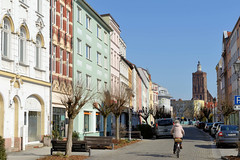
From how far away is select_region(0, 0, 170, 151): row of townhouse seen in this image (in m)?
21.3

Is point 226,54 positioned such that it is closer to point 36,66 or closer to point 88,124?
point 88,124

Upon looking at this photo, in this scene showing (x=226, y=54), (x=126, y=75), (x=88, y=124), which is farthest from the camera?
(x=226, y=54)

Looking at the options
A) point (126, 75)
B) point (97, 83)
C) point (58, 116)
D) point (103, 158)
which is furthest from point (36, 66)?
point (126, 75)

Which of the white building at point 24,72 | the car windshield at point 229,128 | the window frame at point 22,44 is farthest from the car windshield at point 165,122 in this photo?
the window frame at point 22,44

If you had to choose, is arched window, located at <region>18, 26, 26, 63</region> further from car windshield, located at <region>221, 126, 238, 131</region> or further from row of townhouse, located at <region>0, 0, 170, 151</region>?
car windshield, located at <region>221, 126, 238, 131</region>

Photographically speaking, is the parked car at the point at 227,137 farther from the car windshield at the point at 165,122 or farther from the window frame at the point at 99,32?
the window frame at the point at 99,32

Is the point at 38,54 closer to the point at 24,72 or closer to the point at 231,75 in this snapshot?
the point at 24,72

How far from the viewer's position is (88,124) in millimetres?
36438

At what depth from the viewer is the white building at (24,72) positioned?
20.9 m

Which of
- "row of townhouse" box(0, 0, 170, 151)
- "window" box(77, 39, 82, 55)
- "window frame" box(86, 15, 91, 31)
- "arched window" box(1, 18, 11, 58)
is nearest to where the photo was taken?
"arched window" box(1, 18, 11, 58)

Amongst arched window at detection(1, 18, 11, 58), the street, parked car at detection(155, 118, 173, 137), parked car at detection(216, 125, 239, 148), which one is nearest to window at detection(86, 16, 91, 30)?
parked car at detection(155, 118, 173, 137)

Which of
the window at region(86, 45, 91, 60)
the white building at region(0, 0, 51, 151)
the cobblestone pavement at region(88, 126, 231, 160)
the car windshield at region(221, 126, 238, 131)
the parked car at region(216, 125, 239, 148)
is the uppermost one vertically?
the window at region(86, 45, 91, 60)

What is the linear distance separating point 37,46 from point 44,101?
3.72 m

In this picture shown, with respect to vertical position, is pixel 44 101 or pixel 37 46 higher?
pixel 37 46
